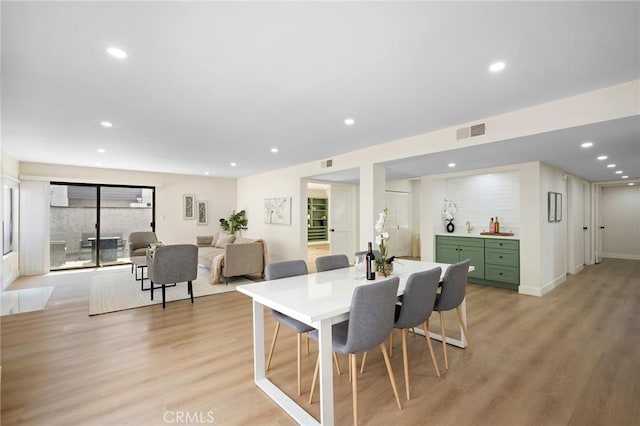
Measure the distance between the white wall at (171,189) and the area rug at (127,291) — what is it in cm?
203

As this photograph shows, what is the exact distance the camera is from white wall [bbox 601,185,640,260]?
8.20 m

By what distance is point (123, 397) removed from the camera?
2.19 m

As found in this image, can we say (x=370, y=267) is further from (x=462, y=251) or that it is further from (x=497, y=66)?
(x=462, y=251)

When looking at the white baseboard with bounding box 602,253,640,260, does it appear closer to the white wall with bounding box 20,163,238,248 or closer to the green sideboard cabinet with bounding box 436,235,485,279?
the green sideboard cabinet with bounding box 436,235,485,279

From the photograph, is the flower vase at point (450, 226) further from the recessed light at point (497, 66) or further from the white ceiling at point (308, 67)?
the recessed light at point (497, 66)

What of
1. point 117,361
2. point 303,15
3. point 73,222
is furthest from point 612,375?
point 73,222

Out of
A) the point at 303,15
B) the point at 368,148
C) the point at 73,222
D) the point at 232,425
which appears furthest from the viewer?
the point at 73,222

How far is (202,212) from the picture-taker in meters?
8.79

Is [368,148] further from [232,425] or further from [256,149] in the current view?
[232,425]

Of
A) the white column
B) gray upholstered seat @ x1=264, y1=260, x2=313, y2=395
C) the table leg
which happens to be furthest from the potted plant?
the table leg

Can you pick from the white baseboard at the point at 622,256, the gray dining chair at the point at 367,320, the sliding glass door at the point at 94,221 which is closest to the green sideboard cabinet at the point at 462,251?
the gray dining chair at the point at 367,320

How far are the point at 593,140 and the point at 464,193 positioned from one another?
3.10 metres

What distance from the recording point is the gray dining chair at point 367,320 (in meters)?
1.81

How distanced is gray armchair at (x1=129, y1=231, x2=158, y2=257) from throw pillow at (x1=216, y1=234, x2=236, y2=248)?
148cm
